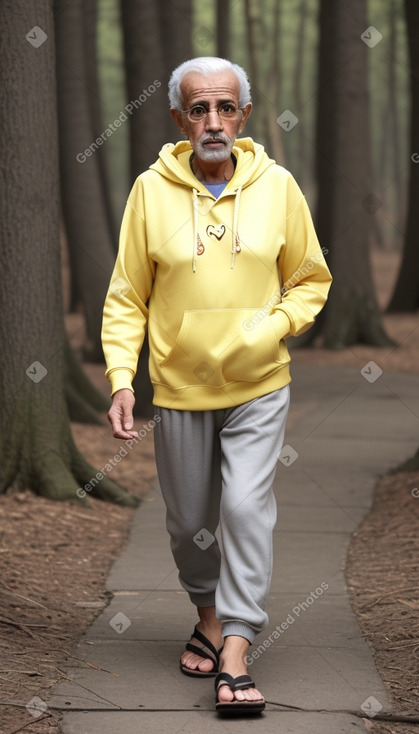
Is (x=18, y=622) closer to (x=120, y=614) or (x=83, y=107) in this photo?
(x=120, y=614)

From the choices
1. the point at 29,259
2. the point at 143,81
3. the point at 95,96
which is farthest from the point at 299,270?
the point at 95,96

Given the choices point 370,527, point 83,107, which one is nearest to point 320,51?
point 83,107

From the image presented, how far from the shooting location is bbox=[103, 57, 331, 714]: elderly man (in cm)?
393

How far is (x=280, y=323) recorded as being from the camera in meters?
4.00

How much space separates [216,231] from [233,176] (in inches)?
9.4

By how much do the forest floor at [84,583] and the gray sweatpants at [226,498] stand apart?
58 centimetres

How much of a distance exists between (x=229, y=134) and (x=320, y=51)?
547 inches

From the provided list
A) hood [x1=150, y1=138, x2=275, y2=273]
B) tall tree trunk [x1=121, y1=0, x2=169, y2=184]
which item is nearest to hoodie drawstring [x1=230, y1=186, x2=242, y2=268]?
hood [x1=150, y1=138, x2=275, y2=273]

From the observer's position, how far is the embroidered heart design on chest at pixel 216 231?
3.97 m

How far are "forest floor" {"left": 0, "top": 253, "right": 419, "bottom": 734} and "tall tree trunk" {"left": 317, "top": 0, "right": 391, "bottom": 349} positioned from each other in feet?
28.4

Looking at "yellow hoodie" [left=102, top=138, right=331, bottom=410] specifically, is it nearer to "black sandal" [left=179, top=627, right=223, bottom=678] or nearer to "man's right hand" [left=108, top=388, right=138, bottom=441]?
"man's right hand" [left=108, top=388, right=138, bottom=441]

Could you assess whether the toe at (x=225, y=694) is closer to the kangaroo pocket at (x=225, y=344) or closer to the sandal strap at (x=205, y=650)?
the sandal strap at (x=205, y=650)

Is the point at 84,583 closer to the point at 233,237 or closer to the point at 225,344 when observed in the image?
the point at 225,344

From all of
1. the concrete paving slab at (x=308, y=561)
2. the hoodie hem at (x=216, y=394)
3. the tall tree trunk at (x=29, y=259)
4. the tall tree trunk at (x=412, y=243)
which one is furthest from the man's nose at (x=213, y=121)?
the tall tree trunk at (x=412, y=243)
